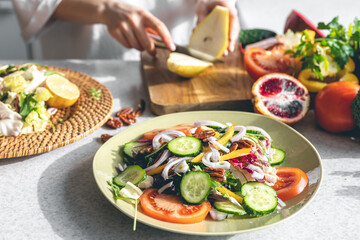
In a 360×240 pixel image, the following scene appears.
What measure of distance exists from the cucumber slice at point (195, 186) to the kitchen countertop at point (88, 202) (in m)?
0.12

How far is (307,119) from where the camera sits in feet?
5.84

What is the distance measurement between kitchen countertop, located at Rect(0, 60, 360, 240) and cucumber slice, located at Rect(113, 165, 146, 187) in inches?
3.7

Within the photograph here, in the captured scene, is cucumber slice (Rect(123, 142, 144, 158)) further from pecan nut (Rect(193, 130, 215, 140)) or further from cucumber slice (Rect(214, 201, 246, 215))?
cucumber slice (Rect(214, 201, 246, 215))

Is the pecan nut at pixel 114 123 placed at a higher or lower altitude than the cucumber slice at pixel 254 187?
lower

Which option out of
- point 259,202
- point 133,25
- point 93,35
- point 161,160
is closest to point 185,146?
point 161,160

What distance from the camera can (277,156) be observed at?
1372 millimetres

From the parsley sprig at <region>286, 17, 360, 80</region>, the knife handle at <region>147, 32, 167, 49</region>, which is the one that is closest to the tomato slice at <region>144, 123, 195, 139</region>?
the parsley sprig at <region>286, 17, 360, 80</region>

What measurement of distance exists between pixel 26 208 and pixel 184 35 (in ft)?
6.08

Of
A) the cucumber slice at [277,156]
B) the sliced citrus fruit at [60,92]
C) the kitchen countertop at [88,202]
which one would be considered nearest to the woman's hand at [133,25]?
the sliced citrus fruit at [60,92]

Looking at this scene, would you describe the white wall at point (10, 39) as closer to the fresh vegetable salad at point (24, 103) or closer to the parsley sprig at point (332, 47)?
the fresh vegetable salad at point (24, 103)

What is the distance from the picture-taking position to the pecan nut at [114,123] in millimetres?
1654

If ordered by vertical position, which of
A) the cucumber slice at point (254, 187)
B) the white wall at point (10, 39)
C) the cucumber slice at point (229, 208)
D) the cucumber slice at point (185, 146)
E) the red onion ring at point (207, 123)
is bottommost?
the white wall at point (10, 39)

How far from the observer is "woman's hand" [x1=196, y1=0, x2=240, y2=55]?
7.02 feet

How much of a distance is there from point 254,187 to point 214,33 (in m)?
1.21
